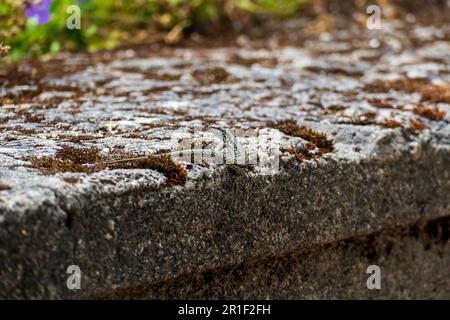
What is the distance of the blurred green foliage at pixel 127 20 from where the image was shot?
11.8 ft

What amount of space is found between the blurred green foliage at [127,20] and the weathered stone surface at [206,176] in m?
0.45

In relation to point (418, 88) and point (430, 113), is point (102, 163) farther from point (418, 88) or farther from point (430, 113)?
point (418, 88)

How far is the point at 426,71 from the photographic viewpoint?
10.0ft

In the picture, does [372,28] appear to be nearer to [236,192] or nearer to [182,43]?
[182,43]

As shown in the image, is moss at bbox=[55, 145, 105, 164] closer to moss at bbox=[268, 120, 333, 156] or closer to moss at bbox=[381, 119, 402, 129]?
moss at bbox=[268, 120, 333, 156]

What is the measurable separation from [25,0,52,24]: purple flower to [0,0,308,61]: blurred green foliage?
13cm

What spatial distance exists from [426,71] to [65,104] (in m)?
1.49

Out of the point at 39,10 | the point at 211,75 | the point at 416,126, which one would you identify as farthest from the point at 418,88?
the point at 39,10

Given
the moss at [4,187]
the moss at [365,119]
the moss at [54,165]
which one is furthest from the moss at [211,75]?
the moss at [4,187]

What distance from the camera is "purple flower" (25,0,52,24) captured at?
3287 mm

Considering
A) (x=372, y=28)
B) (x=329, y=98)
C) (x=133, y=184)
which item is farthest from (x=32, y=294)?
(x=372, y=28)

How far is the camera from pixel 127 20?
4.41m

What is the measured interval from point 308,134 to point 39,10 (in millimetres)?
1770

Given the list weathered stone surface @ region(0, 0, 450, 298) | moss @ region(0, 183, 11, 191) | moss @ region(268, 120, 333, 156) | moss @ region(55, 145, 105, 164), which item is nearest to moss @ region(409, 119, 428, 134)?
weathered stone surface @ region(0, 0, 450, 298)
